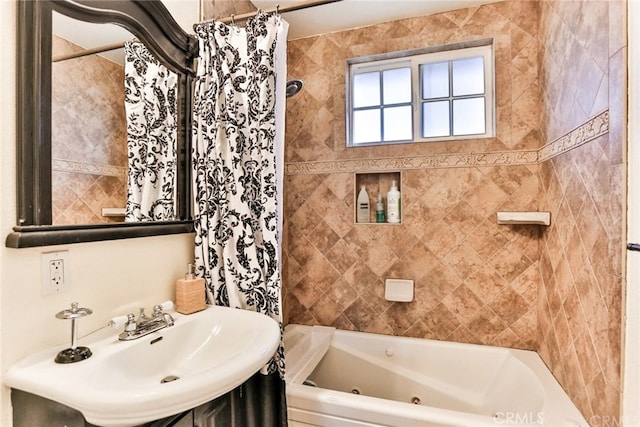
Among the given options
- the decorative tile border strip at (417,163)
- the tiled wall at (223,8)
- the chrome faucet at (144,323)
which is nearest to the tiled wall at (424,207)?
the decorative tile border strip at (417,163)

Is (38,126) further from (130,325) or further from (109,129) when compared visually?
(130,325)

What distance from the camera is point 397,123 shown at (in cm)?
219

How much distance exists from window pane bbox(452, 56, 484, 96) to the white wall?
6.82ft

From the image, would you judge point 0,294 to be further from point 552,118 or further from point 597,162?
point 552,118

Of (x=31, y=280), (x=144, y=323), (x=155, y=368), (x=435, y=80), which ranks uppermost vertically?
(x=435, y=80)

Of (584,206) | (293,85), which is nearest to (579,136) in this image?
(584,206)

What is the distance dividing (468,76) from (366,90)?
2.19ft

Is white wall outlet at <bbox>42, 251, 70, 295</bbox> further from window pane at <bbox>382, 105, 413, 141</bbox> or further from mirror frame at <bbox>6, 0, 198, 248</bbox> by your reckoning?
window pane at <bbox>382, 105, 413, 141</bbox>

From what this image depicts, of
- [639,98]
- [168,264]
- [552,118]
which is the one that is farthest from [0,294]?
[552,118]

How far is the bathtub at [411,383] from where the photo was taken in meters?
1.27

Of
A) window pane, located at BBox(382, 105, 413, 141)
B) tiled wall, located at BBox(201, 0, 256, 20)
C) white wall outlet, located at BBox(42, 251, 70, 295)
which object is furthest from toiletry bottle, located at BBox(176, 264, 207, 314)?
window pane, located at BBox(382, 105, 413, 141)

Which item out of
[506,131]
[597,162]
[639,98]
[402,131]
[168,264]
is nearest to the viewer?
[639,98]

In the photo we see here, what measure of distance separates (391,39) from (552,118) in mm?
1082

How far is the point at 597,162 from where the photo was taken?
1166mm
